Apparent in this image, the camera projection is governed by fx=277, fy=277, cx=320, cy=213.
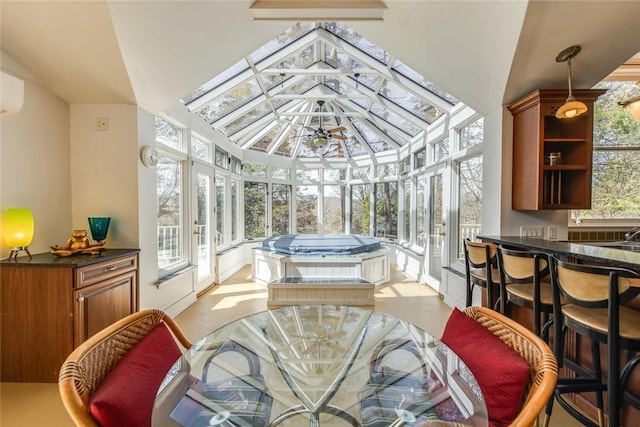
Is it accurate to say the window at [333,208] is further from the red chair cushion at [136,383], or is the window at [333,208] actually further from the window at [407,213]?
the red chair cushion at [136,383]

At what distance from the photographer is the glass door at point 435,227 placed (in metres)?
4.27

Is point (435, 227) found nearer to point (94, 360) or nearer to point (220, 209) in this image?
point (220, 209)

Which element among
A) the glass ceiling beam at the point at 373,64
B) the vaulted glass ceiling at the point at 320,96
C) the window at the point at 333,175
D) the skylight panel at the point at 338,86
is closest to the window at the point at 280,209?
the vaulted glass ceiling at the point at 320,96

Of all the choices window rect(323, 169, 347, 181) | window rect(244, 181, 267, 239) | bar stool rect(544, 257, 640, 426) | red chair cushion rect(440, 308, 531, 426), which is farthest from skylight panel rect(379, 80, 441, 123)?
red chair cushion rect(440, 308, 531, 426)

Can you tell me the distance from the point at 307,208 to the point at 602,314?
20.7 feet

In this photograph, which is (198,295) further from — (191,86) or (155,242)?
(191,86)

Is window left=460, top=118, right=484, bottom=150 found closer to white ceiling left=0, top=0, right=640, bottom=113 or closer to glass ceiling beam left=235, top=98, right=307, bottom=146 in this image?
white ceiling left=0, top=0, right=640, bottom=113

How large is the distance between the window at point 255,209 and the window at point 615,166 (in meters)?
5.71

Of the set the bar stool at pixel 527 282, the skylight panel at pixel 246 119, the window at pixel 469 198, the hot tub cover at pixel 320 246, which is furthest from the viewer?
the skylight panel at pixel 246 119

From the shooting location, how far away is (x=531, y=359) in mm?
974

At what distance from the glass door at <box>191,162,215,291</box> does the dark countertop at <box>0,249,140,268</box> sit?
1713 millimetres

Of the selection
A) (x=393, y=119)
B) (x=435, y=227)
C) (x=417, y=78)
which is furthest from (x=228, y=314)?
(x=393, y=119)

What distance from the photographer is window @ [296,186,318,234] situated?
24.2ft

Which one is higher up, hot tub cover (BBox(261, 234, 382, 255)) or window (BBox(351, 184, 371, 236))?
window (BBox(351, 184, 371, 236))
